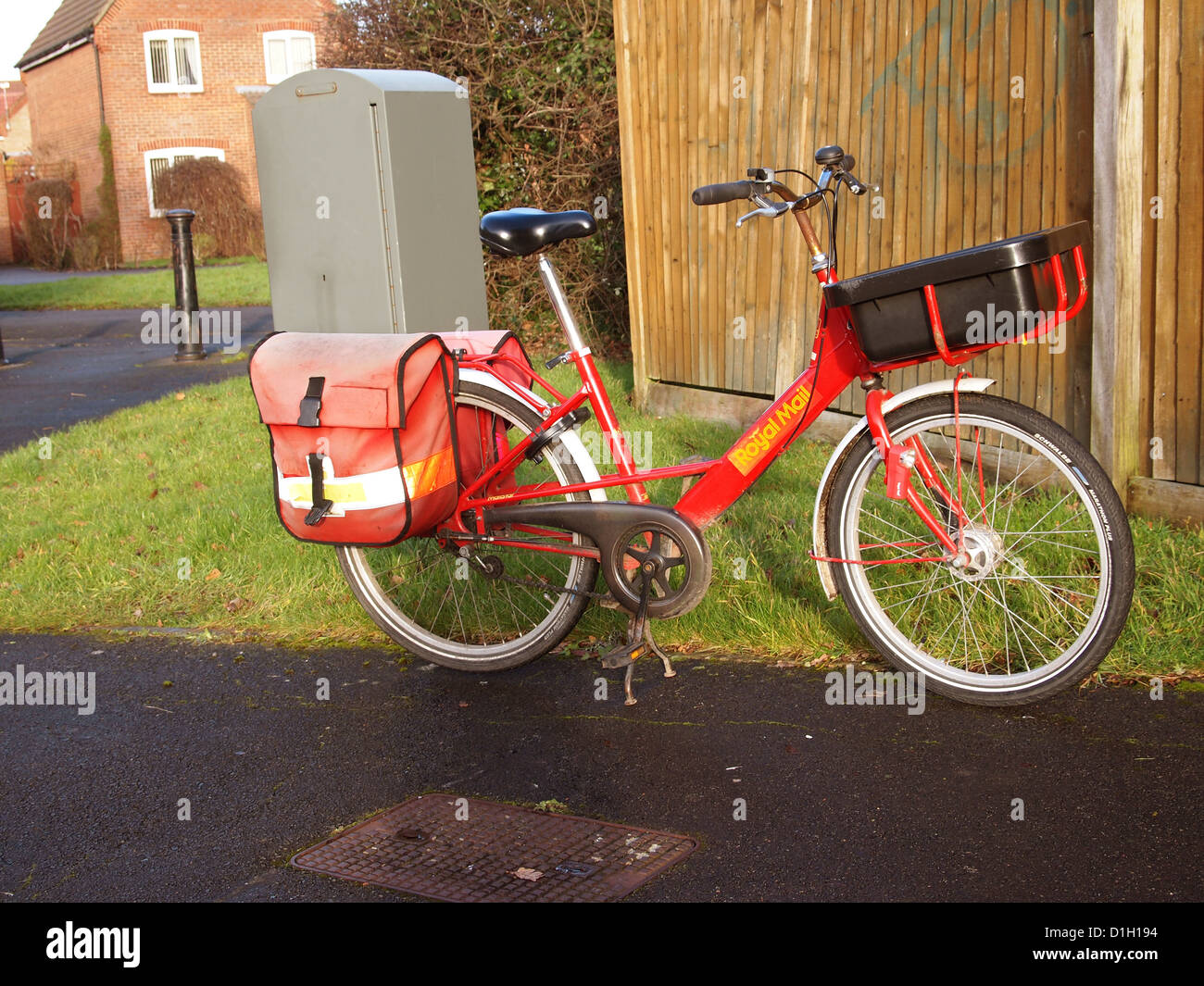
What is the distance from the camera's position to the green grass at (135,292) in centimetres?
2016

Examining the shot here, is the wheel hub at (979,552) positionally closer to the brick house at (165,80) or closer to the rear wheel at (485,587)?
the rear wheel at (485,587)

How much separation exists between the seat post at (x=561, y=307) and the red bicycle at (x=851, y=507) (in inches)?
0.4

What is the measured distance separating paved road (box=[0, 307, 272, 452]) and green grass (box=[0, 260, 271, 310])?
1614 millimetres

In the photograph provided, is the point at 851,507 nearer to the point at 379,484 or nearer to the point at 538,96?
the point at 379,484

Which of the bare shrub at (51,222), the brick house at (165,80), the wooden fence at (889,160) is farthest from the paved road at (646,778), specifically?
the brick house at (165,80)

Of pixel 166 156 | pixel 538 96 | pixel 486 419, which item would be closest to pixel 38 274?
pixel 166 156

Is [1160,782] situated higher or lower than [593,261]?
lower

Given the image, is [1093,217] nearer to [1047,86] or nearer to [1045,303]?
[1047,86]

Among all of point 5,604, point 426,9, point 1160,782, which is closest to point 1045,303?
point 1160,782

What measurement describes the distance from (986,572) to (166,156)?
34472mm

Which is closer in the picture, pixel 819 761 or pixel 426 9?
pixel 819 761
